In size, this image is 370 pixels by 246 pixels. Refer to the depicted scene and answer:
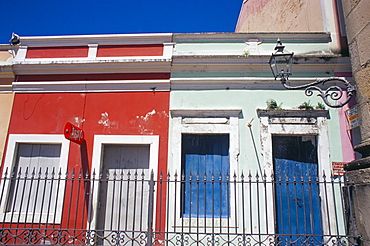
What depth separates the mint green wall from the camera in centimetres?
600

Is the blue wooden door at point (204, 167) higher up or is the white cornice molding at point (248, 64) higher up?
the white cornice molding at point (248, 64)

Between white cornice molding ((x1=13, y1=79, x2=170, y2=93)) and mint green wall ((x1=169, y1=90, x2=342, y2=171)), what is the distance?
1.41 feet

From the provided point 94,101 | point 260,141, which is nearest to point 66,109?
point 94,101

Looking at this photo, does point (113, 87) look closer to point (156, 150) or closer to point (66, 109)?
point (66, 109)

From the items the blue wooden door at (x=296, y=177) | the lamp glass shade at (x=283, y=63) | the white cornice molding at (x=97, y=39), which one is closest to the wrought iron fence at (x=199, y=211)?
the blue wooden door at (x=296, y=177)

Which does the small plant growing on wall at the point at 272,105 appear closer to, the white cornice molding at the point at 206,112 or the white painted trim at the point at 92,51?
the white cornice molding at the point at 206,112

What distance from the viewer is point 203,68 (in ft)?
21.5

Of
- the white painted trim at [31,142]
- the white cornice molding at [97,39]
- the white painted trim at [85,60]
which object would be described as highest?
the white cornice molding at [97,39]

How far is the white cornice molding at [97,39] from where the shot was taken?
269 inches

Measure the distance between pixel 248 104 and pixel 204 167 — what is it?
1603 millimetres

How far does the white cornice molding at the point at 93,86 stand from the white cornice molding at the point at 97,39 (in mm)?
985

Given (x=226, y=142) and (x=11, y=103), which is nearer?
(x=226, y=142)

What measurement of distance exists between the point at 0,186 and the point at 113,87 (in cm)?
309

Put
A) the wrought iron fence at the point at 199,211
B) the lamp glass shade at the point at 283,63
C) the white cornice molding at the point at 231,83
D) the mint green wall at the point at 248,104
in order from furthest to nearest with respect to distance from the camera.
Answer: the white cornice molding at the point at 231,83 < the mint green wall at the point at 248,104 < the wrought iron fence at the point at 199,211 < the lamp glass shade at the point at 283,63
